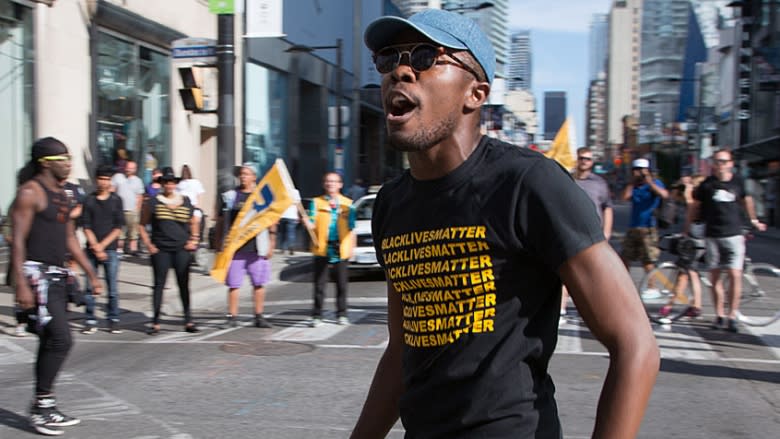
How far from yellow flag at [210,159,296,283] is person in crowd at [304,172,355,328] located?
405mm

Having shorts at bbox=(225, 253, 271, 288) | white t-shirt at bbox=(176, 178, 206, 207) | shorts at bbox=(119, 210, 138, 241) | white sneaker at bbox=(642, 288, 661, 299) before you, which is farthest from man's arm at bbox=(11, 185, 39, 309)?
white t-shirt at bbox=(176, 178, 206, 207)

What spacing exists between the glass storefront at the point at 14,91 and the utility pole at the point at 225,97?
362 cm

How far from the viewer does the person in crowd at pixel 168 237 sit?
9.70m

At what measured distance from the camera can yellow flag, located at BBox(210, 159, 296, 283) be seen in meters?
10.1

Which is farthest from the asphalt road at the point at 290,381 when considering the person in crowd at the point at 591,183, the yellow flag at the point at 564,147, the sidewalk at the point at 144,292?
the yellow flag at the point at 564,147

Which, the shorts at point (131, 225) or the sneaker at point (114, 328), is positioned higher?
the shorts at point (131, 225)

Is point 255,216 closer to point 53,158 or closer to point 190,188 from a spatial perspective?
point 53,158

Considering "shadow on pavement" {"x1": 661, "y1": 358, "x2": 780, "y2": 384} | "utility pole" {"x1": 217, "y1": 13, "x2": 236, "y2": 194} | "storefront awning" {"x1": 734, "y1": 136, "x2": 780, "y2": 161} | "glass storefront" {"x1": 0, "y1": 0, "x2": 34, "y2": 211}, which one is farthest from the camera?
A: "storefront awning" {"x1": 734, "y1": 136, "x2": 780, "y2": 161}

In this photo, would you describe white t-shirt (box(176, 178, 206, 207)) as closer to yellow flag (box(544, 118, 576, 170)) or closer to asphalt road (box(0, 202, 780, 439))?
asphalt road (box(0, 202, 780, 439))

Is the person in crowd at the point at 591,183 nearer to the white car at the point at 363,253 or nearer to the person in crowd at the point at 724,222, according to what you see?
the person in crowd at the point at 724,222

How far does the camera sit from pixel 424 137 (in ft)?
6.30

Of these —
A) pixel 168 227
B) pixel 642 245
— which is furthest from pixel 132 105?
pixel 642 245

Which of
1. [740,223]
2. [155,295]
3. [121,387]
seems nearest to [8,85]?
[155,295]

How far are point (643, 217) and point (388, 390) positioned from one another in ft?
30.8
